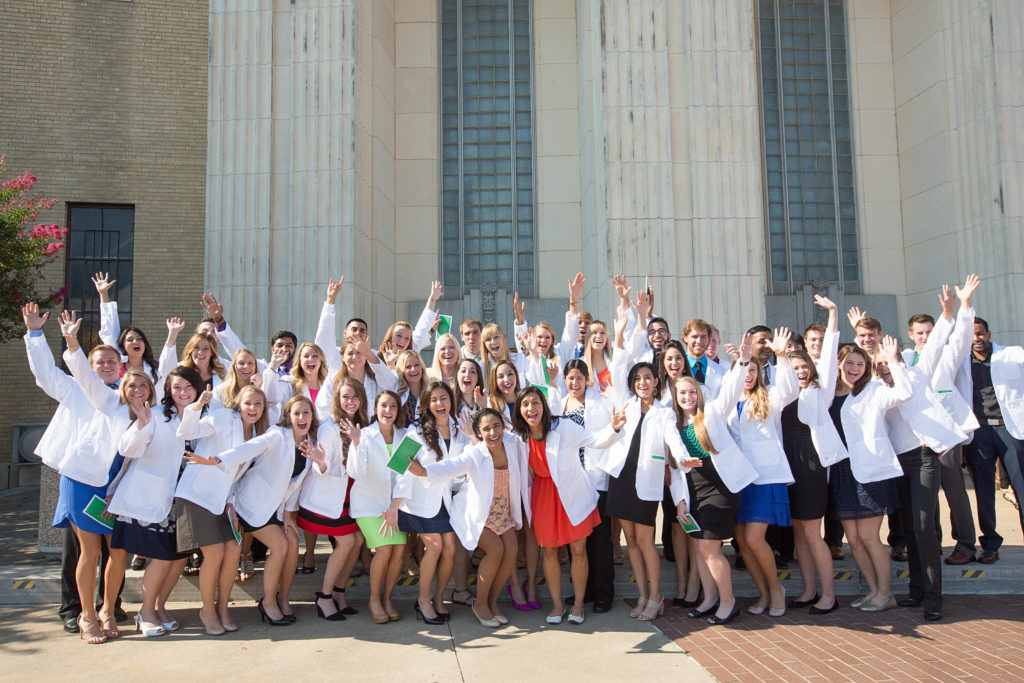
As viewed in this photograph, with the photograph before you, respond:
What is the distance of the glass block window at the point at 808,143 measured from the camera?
44.4 ft

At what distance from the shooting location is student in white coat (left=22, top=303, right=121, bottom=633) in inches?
213

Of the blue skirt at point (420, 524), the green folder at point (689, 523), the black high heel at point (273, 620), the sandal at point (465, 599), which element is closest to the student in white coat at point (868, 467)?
the green folder at point (689, 523)

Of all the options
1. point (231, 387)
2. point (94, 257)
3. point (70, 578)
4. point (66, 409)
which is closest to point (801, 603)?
point (231, 387)

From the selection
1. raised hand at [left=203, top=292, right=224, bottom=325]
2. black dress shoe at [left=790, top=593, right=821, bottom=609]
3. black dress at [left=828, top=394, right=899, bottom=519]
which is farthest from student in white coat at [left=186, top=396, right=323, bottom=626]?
black dress at [left=828, top=394, right=899, bottom=519]

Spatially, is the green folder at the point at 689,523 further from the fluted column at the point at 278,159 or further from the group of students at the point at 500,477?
the fluted column at the point at 278,159

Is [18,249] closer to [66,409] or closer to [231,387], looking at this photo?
[66,409]

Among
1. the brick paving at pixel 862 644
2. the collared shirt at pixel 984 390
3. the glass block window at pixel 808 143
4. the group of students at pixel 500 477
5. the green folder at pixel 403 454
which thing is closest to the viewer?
the brick paving at pixel 862 644

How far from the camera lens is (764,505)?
563 centimetres

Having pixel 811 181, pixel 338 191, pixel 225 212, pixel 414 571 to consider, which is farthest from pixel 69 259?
pixel 811 181

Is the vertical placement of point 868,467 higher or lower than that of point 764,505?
higher

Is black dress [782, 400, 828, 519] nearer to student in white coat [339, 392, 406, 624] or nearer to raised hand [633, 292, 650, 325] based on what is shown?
Answer: raised hand [633, 292, 650, 325]

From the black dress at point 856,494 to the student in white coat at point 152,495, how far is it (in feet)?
15.9

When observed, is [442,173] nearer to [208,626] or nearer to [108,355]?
[108,355]

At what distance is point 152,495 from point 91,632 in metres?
1.01
